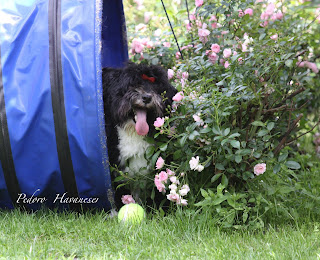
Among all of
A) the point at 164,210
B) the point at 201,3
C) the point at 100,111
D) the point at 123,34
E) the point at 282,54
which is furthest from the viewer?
the point at 123,34

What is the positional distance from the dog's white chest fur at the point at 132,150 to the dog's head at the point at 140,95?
9 cm

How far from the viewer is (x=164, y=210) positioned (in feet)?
9.82

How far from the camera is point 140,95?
2.82 meters

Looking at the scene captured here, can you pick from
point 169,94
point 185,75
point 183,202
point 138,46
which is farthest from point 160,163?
point 138,46

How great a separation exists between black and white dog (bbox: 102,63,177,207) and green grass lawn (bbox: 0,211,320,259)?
44 cm

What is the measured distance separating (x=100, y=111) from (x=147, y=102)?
0.37 metres

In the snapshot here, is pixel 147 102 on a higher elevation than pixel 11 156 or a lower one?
higher

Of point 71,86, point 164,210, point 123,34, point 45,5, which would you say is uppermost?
point 45,5

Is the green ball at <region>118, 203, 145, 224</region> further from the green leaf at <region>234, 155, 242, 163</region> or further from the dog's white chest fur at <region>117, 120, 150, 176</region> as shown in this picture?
A: the green leaf at <region>234, 155, 242, 163</region>

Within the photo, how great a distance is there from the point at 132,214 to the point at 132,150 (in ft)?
1.52

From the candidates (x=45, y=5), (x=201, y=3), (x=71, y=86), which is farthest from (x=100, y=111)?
(x=201, y=3)

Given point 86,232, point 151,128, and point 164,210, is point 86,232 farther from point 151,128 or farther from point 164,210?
point 151,128

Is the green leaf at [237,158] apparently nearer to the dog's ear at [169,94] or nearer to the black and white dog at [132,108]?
the black and white dog at [132,108]

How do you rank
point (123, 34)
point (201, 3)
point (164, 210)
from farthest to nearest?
point (123, 34)
point (201, 3)
point (164, 210)
